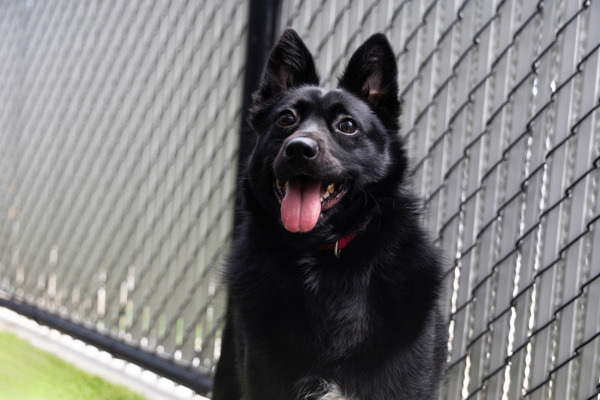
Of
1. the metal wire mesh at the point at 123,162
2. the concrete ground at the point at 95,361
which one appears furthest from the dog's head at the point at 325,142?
the concrete ground at the point at 95,361

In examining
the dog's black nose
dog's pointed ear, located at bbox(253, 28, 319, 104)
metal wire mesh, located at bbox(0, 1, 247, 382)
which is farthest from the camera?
metal wire mesh, located at bbox(0, 1, 247, 382)

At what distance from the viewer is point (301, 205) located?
1.74 m

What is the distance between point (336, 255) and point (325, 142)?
0.34m

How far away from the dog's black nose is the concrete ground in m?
1.55

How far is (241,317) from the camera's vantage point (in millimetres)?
1874

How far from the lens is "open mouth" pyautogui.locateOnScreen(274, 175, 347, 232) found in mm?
1699

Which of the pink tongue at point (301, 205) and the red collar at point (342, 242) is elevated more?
the pink tongue at point (301, 205)

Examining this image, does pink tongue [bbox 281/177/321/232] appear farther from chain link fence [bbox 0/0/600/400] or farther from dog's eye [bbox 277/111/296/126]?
chain link fence [bbox 0/0/600/400]

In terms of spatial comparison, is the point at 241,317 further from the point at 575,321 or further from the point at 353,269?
the point at 575,321

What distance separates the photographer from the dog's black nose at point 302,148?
5.43ft

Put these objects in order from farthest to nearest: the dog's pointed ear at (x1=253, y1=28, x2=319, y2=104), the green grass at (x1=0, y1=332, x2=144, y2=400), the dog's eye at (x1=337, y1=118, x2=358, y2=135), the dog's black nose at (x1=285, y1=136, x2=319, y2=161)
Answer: the green grass at (x1=0, y1=332, x2=144, y2=400)
the dog's pointed ear at (x1=253, y1=28, x2=319, y2=104)
the dog's eye at (x1=337, y1=118, x2=358, y2=135)
the dog's black nose at (x1=285, y1=136, x2=319, y2=161)

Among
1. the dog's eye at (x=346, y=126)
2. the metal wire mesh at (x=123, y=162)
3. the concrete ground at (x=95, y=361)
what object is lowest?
the concrete ground at (x=95, y=361)

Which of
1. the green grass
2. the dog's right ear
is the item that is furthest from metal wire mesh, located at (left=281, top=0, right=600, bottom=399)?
the green grass

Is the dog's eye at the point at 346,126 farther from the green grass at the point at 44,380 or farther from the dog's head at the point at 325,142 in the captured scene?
Result: the green grass at the point at 44,380
